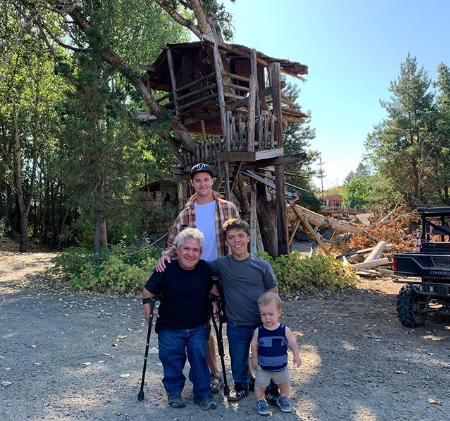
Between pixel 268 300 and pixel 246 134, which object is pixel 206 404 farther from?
pixel 246 134

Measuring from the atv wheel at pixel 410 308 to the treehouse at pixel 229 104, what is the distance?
444 centimetres

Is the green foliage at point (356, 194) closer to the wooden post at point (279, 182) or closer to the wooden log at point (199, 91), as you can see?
the wooden log at point (199, 91)

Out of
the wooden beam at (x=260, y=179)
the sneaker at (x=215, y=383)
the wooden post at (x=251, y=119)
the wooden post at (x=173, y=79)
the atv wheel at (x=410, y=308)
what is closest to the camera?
the sneaker at (x=215, y=383)

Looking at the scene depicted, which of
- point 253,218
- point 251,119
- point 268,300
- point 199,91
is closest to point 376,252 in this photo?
point 253,218

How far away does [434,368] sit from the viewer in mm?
4641

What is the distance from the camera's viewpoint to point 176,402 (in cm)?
353

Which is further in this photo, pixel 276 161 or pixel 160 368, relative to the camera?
pixel 276 161

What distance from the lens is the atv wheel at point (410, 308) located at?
640cm

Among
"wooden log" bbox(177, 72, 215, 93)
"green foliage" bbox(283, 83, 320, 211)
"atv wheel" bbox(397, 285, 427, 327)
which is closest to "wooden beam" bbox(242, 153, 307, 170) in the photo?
"wooden log" bbox(177, 72, 215, 93)

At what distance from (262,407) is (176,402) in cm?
74

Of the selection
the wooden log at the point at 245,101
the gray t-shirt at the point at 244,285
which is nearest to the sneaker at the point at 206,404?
the gray t-shirt at the point at 244,285

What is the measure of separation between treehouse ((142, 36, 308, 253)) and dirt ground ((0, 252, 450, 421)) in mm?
4152

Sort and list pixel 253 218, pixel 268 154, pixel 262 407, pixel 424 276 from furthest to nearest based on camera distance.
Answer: pixel 253 218
pixel 268 154
pixel 424 276
pixel 262 407

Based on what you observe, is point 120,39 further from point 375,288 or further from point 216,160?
point 375,288
